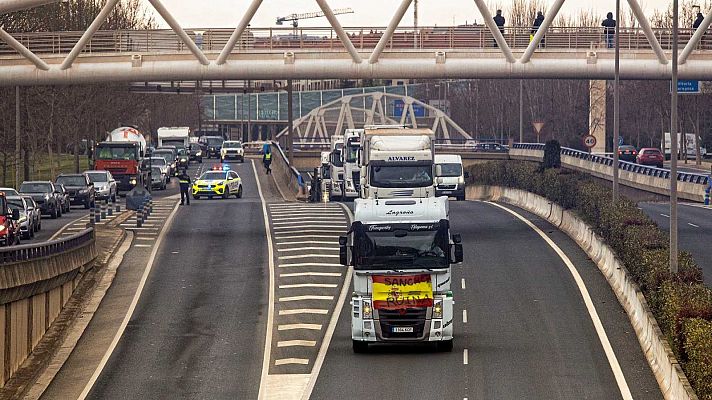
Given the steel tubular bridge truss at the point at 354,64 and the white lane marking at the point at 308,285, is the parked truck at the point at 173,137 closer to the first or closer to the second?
the steel tubular bridge truss at the point at 354,64

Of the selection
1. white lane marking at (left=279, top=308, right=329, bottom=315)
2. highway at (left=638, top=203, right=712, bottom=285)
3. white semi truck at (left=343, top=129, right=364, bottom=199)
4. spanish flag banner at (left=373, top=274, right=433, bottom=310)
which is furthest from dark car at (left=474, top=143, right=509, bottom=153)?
spanish flag banner at (left=373, top=274, right=433, bottom=310)

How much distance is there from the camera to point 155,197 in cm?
8150

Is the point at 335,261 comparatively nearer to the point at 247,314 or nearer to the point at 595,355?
the point at 247,314

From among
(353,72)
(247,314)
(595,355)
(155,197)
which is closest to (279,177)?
(155,197)

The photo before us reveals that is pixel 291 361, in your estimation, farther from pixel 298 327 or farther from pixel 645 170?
pixel 645 170

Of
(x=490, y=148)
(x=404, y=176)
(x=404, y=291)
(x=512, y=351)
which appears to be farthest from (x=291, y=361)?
(x=490, y=148)

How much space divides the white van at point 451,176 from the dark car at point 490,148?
45.6 m

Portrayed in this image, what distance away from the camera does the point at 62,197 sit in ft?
209

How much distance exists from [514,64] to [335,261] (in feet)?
33.8

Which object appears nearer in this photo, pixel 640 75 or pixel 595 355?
pixel 595 355

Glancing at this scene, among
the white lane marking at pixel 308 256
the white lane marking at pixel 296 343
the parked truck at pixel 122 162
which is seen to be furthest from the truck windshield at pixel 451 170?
the white lane marking at pixel 296 343

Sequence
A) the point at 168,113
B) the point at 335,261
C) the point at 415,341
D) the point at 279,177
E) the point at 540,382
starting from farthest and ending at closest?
1. the point at 168,113
2. the point at 279,177
3. the point at 335,261
4. the point at 415,341
5. the point at 540,382

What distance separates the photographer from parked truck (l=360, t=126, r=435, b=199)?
4838cm

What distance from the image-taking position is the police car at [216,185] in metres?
76.2
